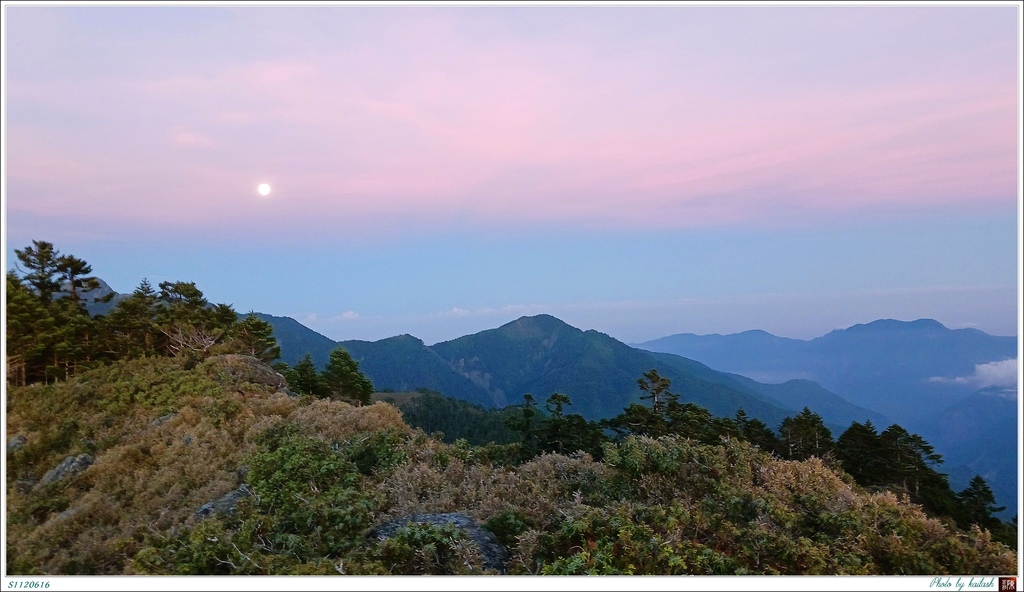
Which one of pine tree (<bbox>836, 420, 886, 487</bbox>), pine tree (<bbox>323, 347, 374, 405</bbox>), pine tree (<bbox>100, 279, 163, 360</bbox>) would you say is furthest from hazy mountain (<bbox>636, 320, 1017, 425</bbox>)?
pine tree (<bbox>100, 279, 163, 360</bbox>)

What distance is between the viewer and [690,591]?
4.96 metres

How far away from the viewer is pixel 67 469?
9.77 meters

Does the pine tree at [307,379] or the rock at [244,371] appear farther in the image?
the pine tree at [307,379]

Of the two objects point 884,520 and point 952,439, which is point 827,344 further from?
point 884,520

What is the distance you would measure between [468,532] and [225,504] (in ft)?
Answer: 13.4

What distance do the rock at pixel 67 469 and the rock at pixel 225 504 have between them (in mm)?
4990

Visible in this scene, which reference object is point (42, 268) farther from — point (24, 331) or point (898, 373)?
point (898, 373)

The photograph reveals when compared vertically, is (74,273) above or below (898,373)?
above

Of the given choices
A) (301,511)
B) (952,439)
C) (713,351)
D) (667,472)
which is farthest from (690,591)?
(952,439)

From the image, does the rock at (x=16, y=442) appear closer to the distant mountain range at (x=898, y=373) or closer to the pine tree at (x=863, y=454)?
the pine tree at (x=863, y=454)

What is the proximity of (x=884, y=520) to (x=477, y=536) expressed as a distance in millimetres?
4702

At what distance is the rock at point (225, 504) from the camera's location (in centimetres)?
669

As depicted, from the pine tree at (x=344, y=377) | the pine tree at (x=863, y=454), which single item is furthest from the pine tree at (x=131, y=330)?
the pine tree at (x=863, y=454)

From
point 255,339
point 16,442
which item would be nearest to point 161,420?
point 16,442
